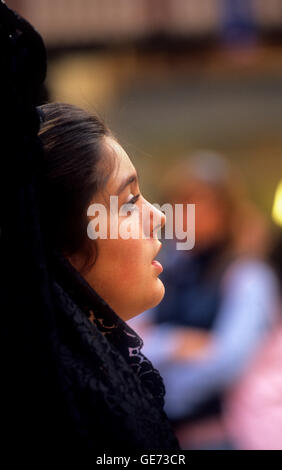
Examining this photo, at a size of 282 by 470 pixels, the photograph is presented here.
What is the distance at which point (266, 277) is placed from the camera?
7.15 ft

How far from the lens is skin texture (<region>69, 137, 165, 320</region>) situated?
89 centimetres

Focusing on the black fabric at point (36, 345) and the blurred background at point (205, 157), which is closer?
the black fabric at point (36, 345)

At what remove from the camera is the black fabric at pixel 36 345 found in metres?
0.77

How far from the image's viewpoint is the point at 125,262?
0.89m

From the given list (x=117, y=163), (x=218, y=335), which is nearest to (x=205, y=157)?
(x=218, y=335)

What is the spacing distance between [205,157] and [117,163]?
1.79 metres

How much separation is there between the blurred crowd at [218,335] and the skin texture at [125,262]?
1159 millimetres

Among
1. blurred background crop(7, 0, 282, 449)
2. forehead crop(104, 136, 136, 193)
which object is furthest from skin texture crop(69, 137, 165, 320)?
blurred background crop(7, 0, 282, 449)

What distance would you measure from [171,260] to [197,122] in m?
3.46

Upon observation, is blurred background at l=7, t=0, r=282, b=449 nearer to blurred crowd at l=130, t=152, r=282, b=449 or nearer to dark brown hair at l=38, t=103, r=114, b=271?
blurred crowd at l=130, t=152, r=282, b=449

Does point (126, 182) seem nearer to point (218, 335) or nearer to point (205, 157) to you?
point (218, 335)

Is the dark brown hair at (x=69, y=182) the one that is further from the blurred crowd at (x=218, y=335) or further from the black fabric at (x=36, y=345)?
the blurred crowd at (x=218, y=335)

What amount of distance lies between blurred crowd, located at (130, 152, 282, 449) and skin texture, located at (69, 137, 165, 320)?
1159 mm

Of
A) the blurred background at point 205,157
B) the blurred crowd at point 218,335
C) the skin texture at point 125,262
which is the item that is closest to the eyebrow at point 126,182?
the skin texture at point 125,262
